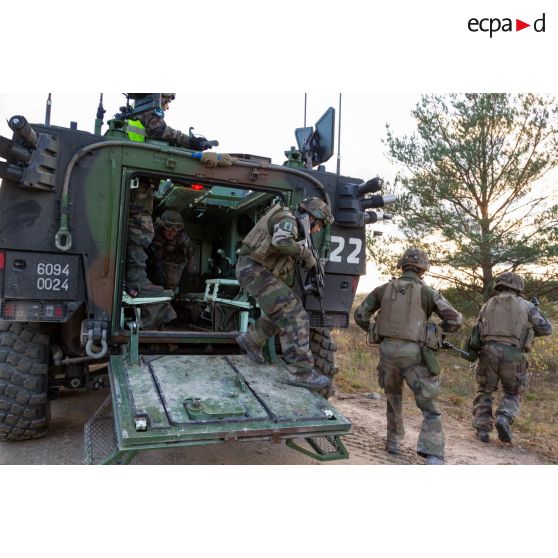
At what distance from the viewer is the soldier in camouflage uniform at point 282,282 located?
430 centimetres

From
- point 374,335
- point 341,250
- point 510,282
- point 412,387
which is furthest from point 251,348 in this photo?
point 510,282

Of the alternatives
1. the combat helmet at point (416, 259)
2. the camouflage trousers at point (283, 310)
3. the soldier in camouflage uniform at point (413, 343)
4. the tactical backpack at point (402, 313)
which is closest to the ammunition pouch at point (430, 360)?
the soldier in camouflage uniform at point (413, 343)

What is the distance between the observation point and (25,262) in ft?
13.3

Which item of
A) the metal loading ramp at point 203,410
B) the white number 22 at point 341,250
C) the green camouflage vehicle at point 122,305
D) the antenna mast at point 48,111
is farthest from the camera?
the white number 22 at point 341,250

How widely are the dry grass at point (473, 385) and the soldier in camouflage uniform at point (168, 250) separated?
285cm

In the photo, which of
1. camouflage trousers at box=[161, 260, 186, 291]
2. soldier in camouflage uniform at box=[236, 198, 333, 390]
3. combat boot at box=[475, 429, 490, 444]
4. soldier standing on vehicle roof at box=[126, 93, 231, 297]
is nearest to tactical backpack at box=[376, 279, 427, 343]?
soldier in camouflage uniform at box=[236, 198, 333, 390]

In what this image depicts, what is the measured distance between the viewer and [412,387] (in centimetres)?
454

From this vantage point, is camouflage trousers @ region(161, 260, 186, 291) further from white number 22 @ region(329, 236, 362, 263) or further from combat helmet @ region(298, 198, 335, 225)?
combat helmet @ region(298, 198, 335, 225)

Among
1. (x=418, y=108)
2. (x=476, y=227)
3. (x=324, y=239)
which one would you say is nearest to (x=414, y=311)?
(x=324, y=239)

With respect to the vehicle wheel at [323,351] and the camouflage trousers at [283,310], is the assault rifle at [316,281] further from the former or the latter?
the camouflage trousers at [283,310]

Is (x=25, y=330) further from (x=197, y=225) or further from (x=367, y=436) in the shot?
(x=197, y=225)

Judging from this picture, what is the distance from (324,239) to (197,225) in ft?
Answer: 10.3

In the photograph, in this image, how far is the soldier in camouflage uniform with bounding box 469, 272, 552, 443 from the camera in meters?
5.67

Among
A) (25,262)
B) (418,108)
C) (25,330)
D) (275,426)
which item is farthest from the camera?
(418,108)
